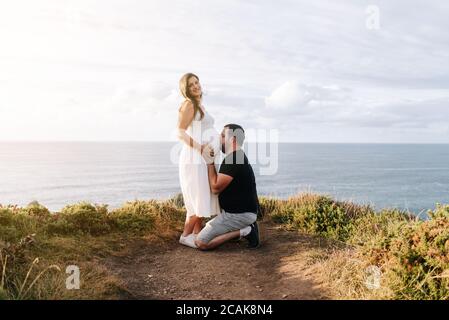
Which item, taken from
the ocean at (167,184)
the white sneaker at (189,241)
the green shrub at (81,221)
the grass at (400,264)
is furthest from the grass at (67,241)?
the ocean at (167,184)

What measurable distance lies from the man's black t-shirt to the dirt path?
0.93 meters

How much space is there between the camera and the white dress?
880 cm

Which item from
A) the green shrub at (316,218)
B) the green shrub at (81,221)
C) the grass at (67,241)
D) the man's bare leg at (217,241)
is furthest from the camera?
the green shrub at (316,218)

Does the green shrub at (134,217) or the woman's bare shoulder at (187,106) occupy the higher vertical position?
the woman's bare shoulder at (187,106)

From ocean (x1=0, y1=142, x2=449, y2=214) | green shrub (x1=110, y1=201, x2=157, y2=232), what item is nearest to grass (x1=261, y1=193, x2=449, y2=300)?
green shrub (x1=110, y1=201, x2=157, y2=232)

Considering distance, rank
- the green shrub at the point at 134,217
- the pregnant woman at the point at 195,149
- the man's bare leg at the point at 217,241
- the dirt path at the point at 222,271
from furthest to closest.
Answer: the green shrub at the point at 134,217 → the man's bare leg at the point at 217,241 → the pregnant woman at the point at 195,149 → the dirt path at the point at 222,271

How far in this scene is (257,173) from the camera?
127312mm

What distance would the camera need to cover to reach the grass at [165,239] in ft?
19.0

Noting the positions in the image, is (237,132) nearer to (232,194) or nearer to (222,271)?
(232,194)

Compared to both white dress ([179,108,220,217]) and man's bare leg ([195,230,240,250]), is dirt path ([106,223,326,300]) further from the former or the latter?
white dress ([179,108,220,217])

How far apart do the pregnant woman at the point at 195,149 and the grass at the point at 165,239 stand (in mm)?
1289

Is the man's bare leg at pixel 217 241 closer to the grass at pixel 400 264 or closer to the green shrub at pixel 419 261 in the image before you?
the grass at pixel 400 264
